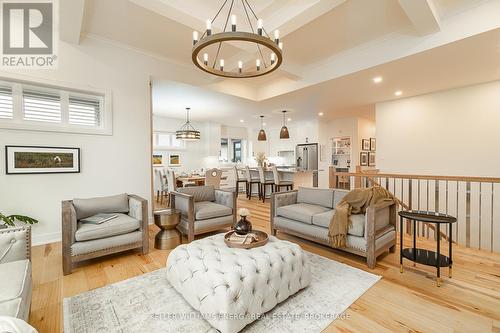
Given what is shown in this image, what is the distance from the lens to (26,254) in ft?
6.37

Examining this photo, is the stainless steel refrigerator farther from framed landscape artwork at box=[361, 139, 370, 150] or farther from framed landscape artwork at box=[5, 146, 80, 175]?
framed landscape artwork at box=[5, 146, 80, 175]

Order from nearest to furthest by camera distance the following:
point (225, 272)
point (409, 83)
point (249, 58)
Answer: point (225, 272)
point (249, 58)
point (409, 83)

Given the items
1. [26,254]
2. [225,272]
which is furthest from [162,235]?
[225,272]

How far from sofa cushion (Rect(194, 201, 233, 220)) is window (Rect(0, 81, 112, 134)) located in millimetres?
1993

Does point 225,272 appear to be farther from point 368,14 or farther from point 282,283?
point 368,14

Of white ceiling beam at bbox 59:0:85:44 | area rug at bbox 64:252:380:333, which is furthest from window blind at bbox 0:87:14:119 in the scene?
area rug at bbox 64:252:380:333

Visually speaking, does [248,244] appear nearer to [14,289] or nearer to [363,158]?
[14,289]

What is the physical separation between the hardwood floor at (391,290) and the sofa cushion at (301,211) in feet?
1.46

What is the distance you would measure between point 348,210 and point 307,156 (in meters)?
6.25

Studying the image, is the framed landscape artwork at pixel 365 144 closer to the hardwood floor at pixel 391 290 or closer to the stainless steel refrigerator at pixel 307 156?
the stainless steel refrigerator at pixel 307 156

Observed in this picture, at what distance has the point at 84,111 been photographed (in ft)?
12.2

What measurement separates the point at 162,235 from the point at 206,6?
319cm

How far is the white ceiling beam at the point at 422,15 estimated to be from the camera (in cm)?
255

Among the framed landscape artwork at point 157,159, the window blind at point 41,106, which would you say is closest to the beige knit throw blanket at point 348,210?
the window blind at point 41,106
